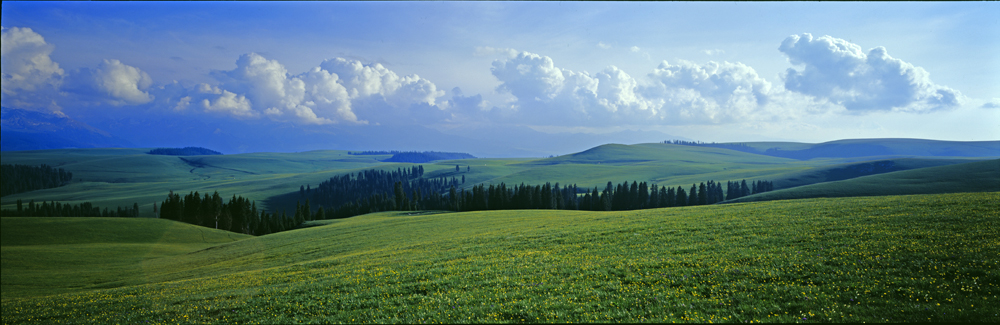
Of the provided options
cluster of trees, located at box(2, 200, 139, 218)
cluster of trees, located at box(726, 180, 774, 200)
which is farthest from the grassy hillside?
cluster of trees, located at box(2, 200, 139, 218)

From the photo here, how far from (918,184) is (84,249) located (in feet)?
505

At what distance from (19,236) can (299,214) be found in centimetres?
6251

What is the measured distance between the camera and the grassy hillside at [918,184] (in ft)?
276

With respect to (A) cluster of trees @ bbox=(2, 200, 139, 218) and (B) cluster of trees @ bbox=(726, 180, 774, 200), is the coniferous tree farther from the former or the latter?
(A) cluster of trees @ bbox=(2, 200, 139, 218)

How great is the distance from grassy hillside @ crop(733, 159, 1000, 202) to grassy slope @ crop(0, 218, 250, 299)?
107359mm

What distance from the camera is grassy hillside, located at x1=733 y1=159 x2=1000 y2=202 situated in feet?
276

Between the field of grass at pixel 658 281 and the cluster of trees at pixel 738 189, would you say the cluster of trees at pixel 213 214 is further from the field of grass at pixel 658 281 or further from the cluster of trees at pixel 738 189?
the cluster of trees at pixel 738 189

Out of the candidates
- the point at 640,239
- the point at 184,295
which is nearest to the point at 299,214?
the point at 184,295

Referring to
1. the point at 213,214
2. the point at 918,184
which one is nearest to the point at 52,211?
the point at 213,214

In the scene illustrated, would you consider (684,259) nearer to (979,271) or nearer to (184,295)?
(979,271)

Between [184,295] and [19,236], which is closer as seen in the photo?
[184,295]

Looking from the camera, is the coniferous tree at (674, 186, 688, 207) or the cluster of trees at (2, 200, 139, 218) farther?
the coniferous tree at (674, 186, 688, 207)

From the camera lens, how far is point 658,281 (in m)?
15.4

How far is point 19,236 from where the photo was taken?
6256 centimetres
